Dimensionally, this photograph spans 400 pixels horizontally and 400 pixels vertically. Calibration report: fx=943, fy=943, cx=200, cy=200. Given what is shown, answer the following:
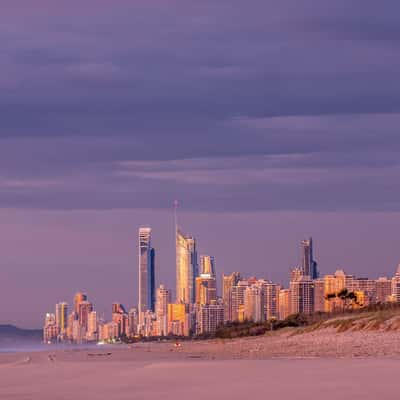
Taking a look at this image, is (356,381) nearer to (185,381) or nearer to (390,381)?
(390,381)

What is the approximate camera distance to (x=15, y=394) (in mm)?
16172

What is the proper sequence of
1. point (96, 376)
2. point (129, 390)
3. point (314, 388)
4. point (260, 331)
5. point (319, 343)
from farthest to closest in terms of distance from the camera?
1. point (260, 331)
2. point (319, 343)
3. point (96, 376)
4. point (129, 390)
5. point (314, 388)

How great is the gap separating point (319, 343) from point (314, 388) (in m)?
29.3

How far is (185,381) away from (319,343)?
27221 millimetres

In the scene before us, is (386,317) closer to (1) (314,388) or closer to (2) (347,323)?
(2) (347,323)

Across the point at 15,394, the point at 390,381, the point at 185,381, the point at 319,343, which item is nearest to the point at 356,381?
the point at 390,381

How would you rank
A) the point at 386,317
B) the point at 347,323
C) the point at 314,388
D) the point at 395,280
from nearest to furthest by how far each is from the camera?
the point at 314,388
the point at 386,317
the point at 347,323
the point at 395,280

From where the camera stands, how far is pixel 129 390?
16.4m

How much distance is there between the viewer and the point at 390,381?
16.0m

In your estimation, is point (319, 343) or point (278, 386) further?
point (319, 343)

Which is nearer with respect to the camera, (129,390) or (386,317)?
(129,390)

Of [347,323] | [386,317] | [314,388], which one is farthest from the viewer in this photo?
[347,323]

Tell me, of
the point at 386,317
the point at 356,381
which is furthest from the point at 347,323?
the point at 356,381

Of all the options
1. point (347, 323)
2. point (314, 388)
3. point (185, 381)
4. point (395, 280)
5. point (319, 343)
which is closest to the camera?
point (314, 388)
